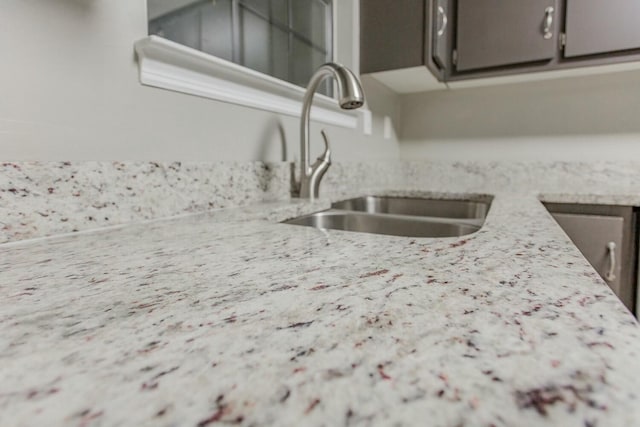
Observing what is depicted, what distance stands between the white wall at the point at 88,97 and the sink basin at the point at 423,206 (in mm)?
725

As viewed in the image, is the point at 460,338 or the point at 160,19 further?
the point at 160,19

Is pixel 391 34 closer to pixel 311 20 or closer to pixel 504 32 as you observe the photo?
pixel 311 20

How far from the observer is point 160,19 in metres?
0.74

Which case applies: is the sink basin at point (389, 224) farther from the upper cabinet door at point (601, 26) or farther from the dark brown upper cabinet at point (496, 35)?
the upper cabinet door at point (601, 26)

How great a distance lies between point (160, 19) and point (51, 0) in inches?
8.3

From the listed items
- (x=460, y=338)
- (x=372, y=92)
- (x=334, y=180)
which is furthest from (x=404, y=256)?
(x=372, y=92)

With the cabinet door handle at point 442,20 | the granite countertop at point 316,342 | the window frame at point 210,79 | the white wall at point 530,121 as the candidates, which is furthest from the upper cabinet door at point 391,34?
the granite countertop at point 316,342

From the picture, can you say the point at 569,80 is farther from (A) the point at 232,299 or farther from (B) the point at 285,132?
(A) the point at 232,299

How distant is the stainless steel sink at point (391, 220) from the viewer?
2.78 ft

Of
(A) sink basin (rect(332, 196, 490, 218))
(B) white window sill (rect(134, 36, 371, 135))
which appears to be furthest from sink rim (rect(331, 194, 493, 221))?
(B) white window sill (rect(134, 36, 371, 135))

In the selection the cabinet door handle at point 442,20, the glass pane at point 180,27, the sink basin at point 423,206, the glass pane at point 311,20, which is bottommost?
the sink basin at point 423,206

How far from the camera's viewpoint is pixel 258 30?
1034 mm

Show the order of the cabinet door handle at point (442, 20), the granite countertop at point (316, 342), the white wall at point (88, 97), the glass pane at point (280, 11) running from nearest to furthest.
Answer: the granite countertop at point (316, 342) → the white wall at point (88, 97) → the glass pane at point (280, 11) → the cabinet door handle at point (442, 20)

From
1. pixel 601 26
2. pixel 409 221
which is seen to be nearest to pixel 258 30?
pixel 409 221
